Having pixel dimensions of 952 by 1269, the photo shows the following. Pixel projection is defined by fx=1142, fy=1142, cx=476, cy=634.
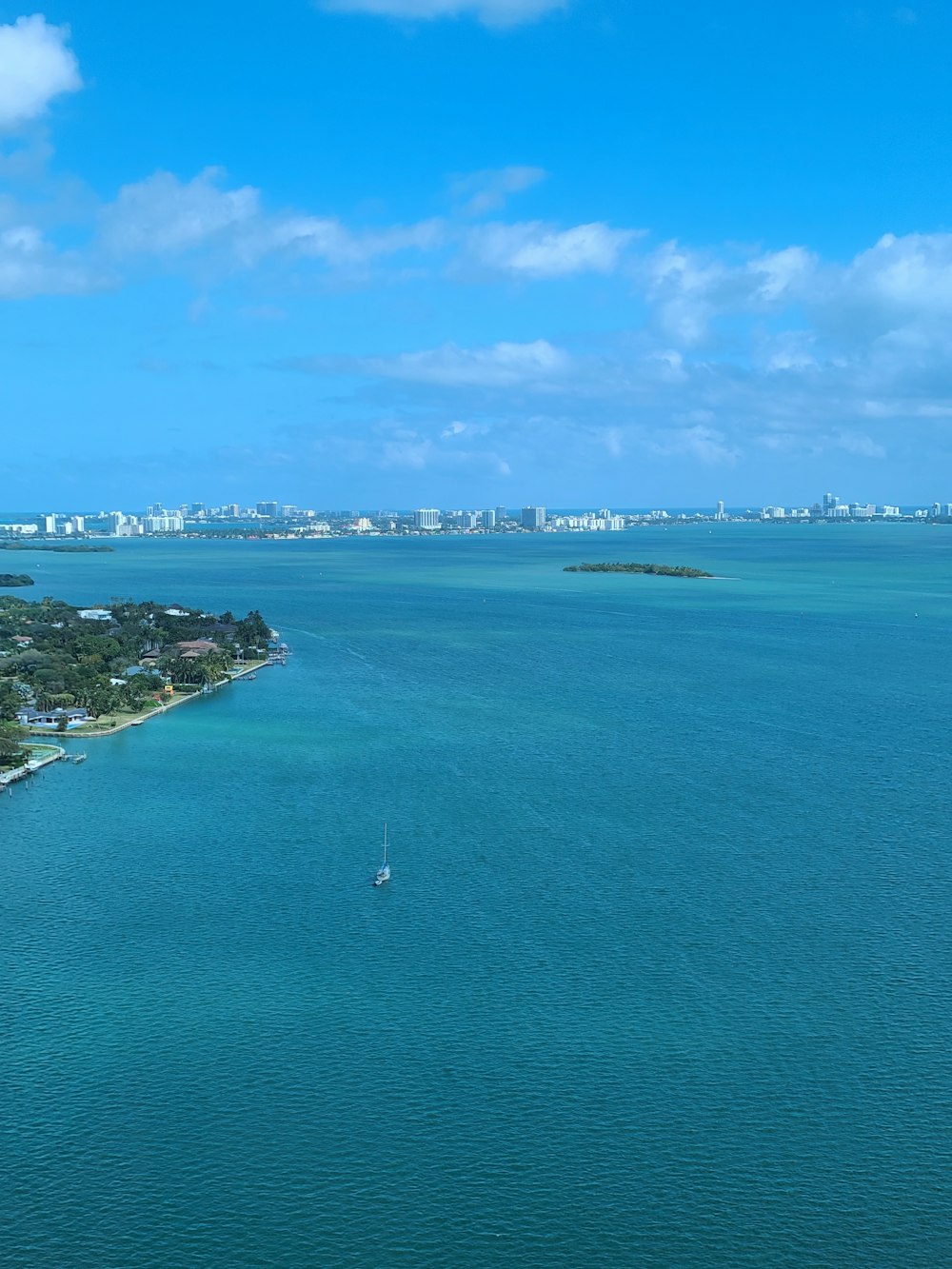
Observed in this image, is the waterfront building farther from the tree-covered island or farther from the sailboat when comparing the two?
the sailboat

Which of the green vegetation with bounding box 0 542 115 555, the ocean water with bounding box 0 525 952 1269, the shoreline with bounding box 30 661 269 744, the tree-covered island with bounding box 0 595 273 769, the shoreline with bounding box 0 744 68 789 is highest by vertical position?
the green vegetation with bounding box 0 542 115 555

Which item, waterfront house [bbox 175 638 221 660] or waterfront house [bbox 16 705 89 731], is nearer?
waterfront house [bbox 16 705 89 731]

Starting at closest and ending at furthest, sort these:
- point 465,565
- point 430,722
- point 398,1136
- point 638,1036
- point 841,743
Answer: point 398,1136, point 638,1036, point 841,743, point 430,722, point 465,565

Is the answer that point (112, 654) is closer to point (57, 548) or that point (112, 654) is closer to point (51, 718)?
point (51, 718)

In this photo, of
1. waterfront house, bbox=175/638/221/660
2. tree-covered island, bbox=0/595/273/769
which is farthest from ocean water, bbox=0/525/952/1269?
waterfront house, bbox=175/638/221/660

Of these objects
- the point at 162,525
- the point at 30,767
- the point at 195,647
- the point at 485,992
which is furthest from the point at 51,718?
the point at 162,525

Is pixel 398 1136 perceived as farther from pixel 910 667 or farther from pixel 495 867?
pixel 910 667

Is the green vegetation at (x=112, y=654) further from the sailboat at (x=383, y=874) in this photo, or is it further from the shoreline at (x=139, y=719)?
the sailboat at (x=383, y=874)

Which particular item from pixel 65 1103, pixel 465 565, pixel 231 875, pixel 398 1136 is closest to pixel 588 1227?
pixel 398 1136
